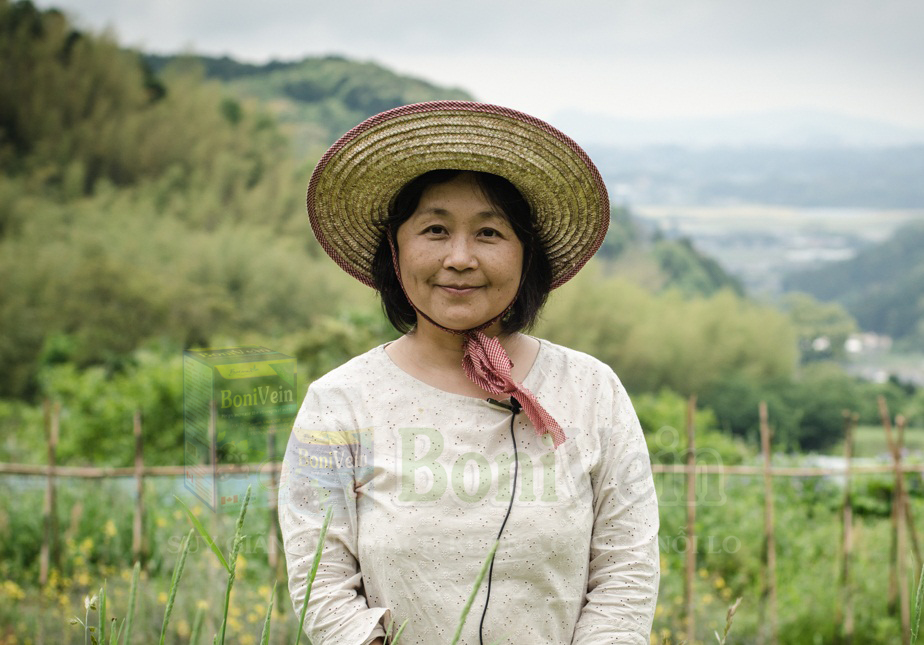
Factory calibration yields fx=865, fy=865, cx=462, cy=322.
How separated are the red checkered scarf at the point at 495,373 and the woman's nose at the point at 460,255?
0.10m

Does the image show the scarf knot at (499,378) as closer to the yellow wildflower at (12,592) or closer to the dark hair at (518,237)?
the dark hair at (518,237)

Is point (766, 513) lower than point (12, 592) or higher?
higher

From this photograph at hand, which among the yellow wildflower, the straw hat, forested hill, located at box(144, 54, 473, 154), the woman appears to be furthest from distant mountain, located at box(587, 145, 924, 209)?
the woman

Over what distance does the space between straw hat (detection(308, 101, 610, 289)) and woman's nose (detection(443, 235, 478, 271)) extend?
0.11m

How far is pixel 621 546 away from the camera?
115 cm

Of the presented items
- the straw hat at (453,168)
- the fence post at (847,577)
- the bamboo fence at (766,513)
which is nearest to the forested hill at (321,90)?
the bamboo fence at (766,513)

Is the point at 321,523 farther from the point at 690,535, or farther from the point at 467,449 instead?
the point at 690,535

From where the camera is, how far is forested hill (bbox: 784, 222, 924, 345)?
6.89 m

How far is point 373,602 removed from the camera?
114 centimetres

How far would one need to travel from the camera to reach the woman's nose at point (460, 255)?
3.69ft

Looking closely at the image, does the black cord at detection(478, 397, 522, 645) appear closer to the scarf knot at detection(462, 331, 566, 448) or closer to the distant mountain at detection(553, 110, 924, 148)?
the scarf knot at detection(462, 331, 566, 448)

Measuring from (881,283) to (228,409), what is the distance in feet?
19.8

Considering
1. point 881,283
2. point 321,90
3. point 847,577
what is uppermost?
point 321,90

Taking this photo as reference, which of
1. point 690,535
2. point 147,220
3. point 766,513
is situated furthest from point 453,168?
point 147,220
